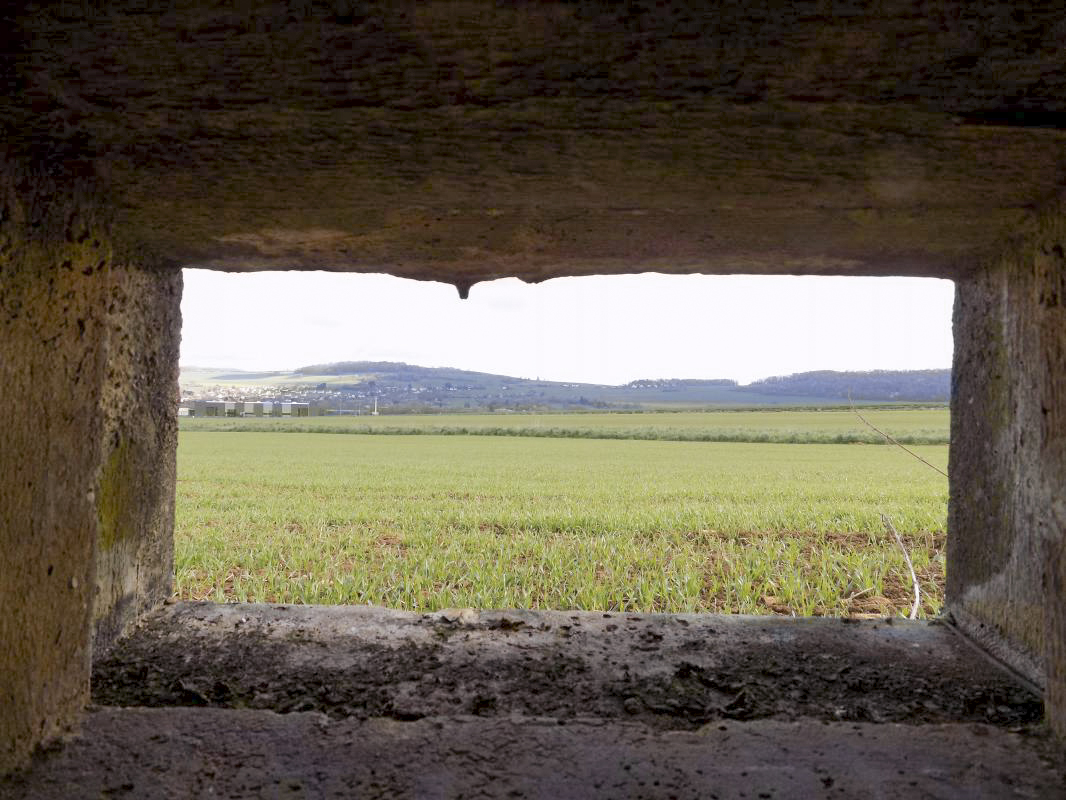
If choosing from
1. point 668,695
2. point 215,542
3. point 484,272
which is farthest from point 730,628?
point 215,542

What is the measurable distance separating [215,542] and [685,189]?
199 inches

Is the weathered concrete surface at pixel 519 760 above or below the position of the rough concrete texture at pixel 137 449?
below

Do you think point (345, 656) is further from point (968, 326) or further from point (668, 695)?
point (968, 326)

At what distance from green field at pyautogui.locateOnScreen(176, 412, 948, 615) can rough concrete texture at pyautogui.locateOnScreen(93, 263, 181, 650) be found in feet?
4.52

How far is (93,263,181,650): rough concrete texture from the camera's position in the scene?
2.12 m

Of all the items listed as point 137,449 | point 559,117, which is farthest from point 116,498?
point 559,117

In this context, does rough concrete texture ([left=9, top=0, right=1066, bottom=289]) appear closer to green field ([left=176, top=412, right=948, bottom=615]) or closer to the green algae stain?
the green algae stain

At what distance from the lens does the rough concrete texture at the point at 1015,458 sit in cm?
165

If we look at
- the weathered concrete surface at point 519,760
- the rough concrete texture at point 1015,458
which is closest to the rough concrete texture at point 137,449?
the weathered concrete surface at point 519,760

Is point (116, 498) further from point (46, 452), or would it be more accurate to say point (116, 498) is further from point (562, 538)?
point (562, 538)

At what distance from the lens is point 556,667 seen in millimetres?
2016

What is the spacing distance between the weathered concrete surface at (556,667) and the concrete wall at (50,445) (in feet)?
0.98

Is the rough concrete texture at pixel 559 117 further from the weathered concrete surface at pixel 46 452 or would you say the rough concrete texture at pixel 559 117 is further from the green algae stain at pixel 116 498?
the green algae stain at pixel 116 498

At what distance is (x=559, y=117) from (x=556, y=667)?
1.49m
